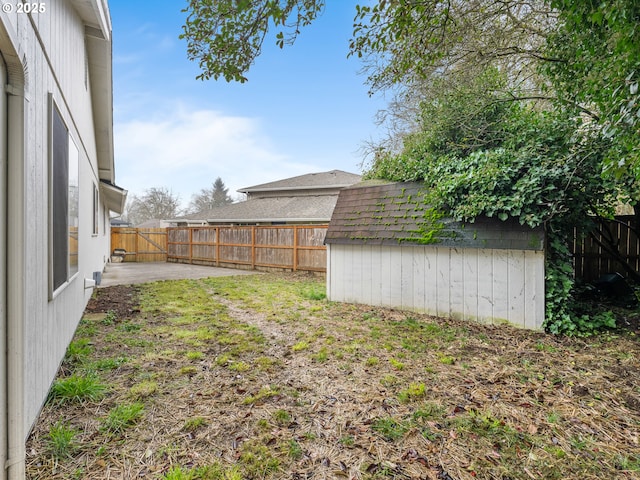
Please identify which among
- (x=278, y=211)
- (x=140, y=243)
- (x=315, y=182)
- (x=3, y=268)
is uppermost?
(x=315, y=182)

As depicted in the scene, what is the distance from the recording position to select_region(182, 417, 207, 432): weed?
2393mm

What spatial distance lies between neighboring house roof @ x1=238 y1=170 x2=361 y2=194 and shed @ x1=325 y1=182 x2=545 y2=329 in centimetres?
1153

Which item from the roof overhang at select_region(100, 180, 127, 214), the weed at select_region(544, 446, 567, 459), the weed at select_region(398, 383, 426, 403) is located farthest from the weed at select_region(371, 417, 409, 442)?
the roof overhang at select_region(100, 180, 127, 214)

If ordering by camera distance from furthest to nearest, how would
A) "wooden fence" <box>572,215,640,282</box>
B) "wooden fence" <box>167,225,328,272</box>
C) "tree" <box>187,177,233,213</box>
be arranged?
"tree" <box>187,177,233,213</box> < "wooden fence" <box>167,225,328,272</box> < "wooden fence" <box>572,215,640,282</box>

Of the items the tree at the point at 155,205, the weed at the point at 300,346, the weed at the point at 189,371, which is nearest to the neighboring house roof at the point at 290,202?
the weed at the point at 300,346

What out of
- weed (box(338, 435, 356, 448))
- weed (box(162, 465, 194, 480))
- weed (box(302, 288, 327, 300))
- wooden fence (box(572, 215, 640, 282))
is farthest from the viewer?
weed (box(302, 288, 327, 300))

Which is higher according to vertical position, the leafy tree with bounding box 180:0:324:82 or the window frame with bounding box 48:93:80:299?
the leafy tree with bounding box 180:0:324:82

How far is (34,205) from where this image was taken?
2336 mm

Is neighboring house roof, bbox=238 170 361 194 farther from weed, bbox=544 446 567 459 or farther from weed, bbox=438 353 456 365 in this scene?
weed, bbox=544 446 567 459

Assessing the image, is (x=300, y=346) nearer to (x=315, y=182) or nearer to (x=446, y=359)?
(x=446, y=359)

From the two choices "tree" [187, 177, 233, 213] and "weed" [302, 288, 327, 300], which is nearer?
"weed" [302, 288, 327, 300]

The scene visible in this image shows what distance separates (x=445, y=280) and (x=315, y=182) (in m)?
15.0

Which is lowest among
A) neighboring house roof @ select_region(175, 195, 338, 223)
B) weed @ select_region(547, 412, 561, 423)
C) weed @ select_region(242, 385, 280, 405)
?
weed @ select_region(242, 385, 280, 405)

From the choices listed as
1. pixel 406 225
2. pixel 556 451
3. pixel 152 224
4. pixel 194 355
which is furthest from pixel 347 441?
pixel 152 224
